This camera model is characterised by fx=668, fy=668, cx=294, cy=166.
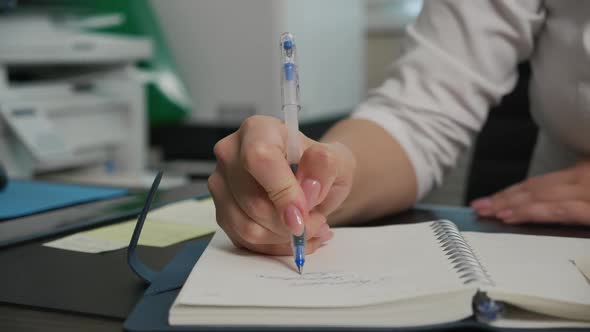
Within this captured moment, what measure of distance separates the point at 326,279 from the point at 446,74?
0.43 meters

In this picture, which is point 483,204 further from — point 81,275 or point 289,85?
point 81,275

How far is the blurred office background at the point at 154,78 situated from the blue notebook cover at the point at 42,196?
1.45 ft

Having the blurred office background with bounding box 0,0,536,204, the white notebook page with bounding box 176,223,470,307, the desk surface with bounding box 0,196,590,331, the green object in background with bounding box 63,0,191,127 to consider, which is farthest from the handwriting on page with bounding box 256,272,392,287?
the green object in background with bounding box 63,0,191,127

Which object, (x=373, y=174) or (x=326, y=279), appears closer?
→ (x=326, y=279)

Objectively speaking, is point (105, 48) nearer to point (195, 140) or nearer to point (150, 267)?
point (195, 140)

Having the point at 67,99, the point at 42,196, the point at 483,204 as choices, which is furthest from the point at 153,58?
the point at 483,204

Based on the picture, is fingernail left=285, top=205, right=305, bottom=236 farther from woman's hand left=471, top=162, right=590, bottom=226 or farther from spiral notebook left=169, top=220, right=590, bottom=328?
woman's hand left=471, top=162, right=590, bottom=226

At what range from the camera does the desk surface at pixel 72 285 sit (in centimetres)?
42

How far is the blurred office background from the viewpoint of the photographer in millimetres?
1386

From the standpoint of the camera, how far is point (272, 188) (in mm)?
Answer: 464

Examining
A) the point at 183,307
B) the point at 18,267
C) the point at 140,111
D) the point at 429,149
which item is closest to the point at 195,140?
the point at 140,111

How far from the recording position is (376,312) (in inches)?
14.8

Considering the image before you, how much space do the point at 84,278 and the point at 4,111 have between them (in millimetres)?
913

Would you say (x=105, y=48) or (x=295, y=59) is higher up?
(x=295, y=59)
